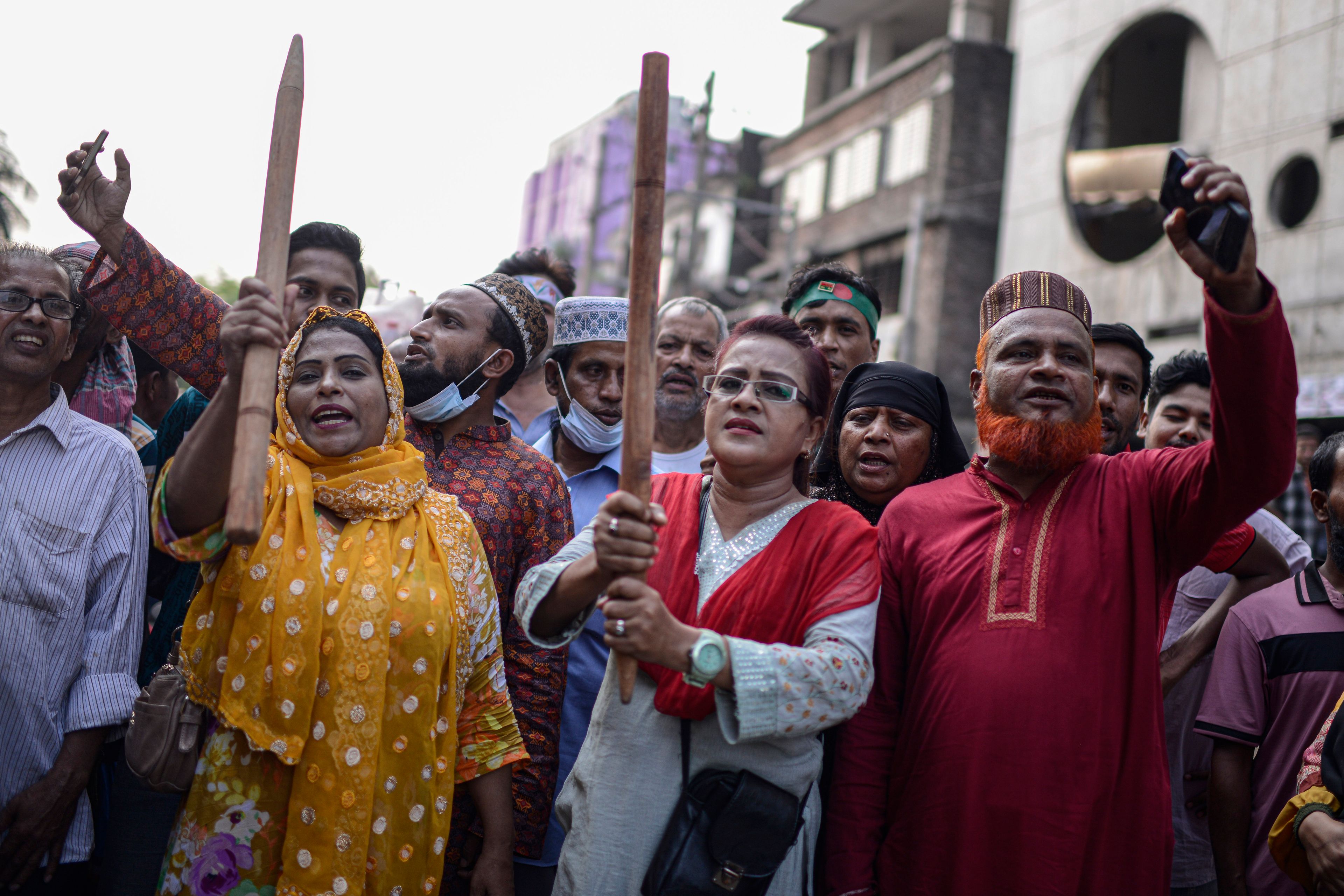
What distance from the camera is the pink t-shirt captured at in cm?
328

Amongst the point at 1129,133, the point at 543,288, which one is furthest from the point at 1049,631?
the point at 1129,133

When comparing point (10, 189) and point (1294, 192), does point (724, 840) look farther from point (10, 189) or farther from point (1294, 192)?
point (1294, 192)

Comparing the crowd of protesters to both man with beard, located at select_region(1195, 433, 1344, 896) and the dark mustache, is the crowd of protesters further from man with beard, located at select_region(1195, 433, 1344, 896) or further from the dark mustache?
the dark mustache

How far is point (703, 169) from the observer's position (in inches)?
1094

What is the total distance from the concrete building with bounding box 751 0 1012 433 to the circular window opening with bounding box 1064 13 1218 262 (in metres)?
3.50

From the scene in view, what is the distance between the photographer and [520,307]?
396cm

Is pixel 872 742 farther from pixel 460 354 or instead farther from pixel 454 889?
pixel 460 354

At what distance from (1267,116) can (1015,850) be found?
13.4 m

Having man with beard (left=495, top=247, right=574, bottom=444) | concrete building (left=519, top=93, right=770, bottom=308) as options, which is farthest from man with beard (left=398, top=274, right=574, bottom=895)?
concrete building (left=519, top=93, right=770, bottom=308)

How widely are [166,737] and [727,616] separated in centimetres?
134

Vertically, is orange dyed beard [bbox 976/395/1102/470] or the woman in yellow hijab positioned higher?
orange dyed beard [bbox 976/395/1102/470]

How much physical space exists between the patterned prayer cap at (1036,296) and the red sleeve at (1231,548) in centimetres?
86

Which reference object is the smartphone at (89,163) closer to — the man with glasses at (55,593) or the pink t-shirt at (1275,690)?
the man with glasses at (55,593)

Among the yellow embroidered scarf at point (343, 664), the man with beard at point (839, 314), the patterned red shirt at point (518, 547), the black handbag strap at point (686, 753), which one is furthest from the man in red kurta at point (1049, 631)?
the man with beard at point (839, 314)
